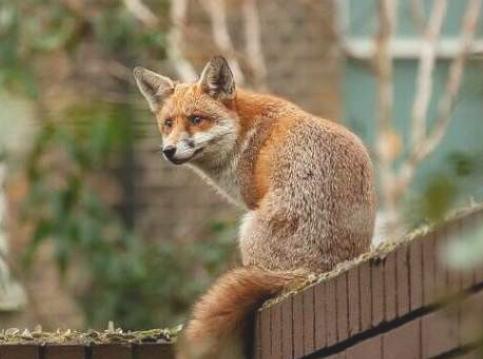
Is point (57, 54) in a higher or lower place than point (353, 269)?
higher

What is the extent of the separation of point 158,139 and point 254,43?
9.60 feet

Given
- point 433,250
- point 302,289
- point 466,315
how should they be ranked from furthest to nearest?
point 302,289 < point 433,250 < point 466,315

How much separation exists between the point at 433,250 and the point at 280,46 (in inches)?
396

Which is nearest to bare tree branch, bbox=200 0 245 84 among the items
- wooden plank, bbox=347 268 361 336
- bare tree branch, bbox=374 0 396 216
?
bare tree branch, bbox=374 0 396 216

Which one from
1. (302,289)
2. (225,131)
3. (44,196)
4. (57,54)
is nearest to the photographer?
(302,289)

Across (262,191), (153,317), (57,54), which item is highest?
(57,54)

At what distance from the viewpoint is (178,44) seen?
12477 millimetres

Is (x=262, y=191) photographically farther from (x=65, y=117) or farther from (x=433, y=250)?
(x=65, y=117)

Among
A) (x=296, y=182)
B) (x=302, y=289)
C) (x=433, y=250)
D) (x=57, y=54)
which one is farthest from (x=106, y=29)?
(x=433, y=250)

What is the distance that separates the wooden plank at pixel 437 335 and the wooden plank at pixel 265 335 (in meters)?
1.10

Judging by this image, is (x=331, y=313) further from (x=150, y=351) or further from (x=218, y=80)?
(x=218, y=80)

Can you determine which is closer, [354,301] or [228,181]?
[354,301]

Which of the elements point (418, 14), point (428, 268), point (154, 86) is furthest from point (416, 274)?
point (418, 14)

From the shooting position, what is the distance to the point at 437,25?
1284 centimetres
